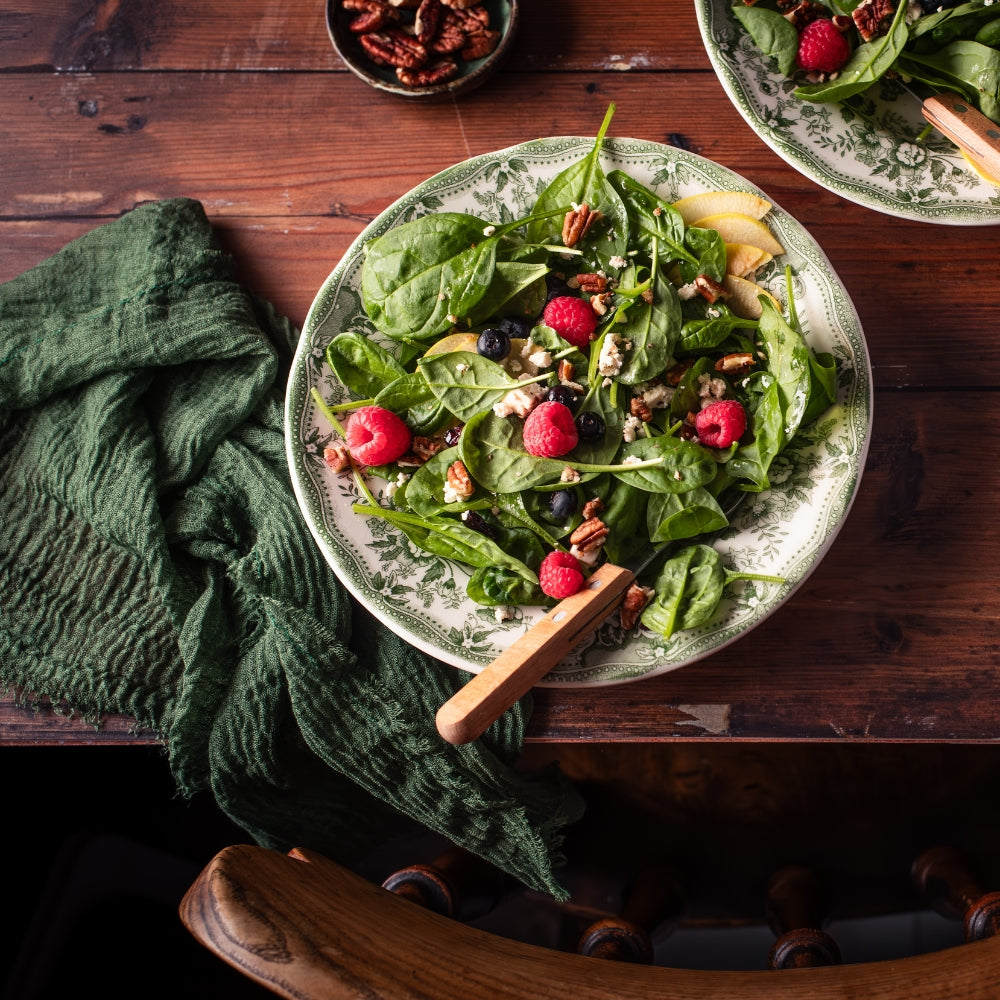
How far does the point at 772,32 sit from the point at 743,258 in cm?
31

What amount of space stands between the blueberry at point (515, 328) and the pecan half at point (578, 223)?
0.39 feet

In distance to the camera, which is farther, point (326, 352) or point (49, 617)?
point (49, 617)

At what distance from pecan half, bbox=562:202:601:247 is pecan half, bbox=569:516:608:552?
37cm

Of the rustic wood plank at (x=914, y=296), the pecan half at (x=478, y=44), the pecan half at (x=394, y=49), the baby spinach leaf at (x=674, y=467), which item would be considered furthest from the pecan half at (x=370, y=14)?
the baby spinach leaf at (x=674, y=467)

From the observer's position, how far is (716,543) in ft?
3.74

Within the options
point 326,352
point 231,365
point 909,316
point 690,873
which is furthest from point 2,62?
point 690,873

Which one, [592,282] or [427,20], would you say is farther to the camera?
[427,20]

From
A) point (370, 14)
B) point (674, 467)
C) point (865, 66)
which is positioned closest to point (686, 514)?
point (674, 467)

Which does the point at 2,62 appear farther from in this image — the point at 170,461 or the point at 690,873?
the point at 690,873

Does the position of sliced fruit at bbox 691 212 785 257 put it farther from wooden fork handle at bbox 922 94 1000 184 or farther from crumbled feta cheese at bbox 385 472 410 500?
crumbled feta cheese at bbox 385 472 410 500

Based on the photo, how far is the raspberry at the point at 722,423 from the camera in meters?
1.09

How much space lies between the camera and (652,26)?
4.54 ft

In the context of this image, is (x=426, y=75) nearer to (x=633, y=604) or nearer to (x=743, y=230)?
(x=743, y=230)

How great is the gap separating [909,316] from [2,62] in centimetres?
148
